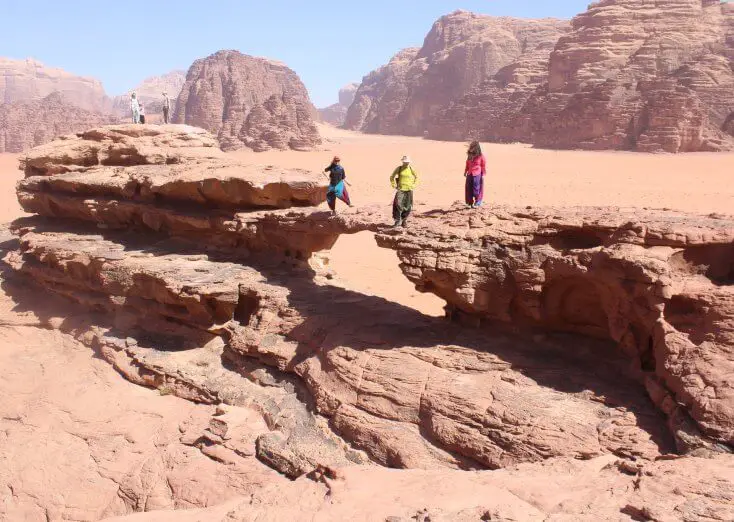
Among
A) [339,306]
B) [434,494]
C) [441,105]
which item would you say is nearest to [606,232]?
[434,494]

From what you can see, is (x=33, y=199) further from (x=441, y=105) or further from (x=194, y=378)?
(x=441, y=105)

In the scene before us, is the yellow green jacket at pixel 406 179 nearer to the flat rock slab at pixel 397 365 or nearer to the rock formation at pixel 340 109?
the flat rock slab at pixel 397 365

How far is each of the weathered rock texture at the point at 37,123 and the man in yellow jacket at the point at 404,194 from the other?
45625 mm

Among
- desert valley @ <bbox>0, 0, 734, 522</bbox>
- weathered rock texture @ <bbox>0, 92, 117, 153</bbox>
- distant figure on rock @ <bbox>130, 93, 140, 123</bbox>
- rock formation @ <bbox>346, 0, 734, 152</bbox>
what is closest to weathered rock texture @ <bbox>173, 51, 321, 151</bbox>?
weathered rock texture @ <bbox>0, 92, 117, 153</bbox>

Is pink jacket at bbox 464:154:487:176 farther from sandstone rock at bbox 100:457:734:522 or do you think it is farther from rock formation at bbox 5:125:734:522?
sandstone rock at bbox 100:457:734:522

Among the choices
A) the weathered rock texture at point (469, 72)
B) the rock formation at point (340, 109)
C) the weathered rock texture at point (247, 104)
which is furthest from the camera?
the rock formation at point (340, 109)

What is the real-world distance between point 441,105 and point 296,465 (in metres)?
59.9

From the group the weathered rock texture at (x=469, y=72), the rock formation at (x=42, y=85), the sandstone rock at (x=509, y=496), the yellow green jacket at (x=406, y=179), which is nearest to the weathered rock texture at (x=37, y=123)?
the weathered rock texture at (x=469, y=72)

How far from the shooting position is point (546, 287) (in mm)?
7035

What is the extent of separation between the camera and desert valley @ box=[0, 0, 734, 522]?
560 cm

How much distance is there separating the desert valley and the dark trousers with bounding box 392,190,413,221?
17cm

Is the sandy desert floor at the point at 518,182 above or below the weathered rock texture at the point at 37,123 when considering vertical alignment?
below

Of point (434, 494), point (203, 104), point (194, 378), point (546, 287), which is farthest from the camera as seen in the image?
point (203, 104)

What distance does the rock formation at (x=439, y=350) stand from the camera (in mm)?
5453
